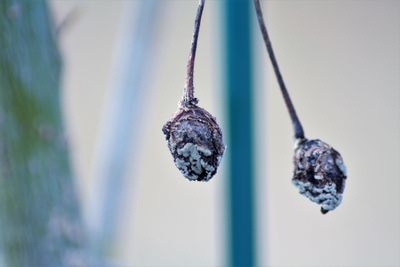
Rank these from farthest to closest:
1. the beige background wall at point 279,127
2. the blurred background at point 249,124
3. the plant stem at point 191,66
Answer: the beige background wall at point 279,127 → the blurred background at point 249,124 → the plant stem at point 191,66

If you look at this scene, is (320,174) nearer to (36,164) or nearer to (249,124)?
(36,164)

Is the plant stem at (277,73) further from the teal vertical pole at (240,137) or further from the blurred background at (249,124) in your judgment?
the teal vertical pole at (240,137)

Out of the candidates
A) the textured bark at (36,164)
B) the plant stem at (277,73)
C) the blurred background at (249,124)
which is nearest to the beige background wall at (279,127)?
the blurred background at (249,124)

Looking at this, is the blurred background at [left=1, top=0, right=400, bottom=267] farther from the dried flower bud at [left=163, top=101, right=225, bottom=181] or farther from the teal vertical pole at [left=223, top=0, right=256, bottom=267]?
the dried flower bud at [left=163, top=101, right=225, bottom=181]

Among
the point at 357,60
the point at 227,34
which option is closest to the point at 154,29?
the point at 227,34

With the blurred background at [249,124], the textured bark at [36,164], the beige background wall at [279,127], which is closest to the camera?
the textured bark at [36,164]

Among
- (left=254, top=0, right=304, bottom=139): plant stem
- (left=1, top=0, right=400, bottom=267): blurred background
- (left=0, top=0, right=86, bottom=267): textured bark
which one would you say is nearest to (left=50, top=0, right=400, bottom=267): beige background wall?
(left=1, top=0, right=400, bottom=267): blurred background

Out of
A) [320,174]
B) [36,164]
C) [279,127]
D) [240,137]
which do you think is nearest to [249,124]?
[240,137]
